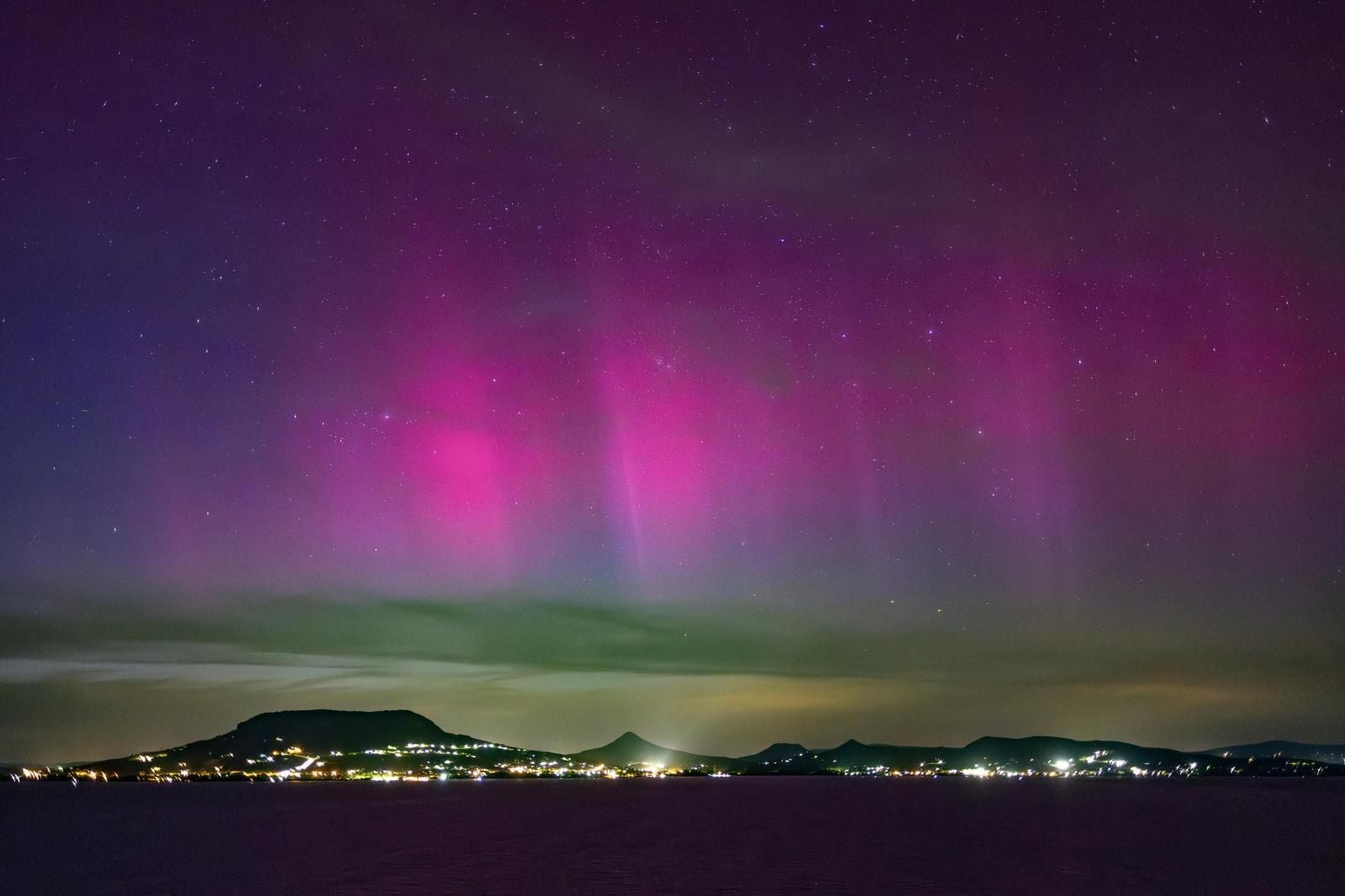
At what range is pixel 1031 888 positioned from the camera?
60188mm

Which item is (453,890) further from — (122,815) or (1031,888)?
(122,815)

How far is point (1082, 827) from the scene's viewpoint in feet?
384

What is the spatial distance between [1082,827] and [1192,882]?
54353 mm

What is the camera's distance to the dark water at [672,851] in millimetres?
62312

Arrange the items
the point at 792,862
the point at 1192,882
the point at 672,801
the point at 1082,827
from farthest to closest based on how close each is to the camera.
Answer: the point at 672,801
the point at 1082,827
the point at 792,862
the point at 1192,882

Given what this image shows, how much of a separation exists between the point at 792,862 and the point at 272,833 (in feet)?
184

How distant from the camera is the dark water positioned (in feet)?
204

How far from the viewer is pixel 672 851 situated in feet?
266

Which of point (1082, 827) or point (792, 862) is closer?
point (792, 862)

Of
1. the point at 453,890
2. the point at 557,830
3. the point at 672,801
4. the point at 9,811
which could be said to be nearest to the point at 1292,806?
the point at 672,801

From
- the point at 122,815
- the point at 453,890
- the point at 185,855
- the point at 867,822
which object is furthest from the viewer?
the point at 122,815

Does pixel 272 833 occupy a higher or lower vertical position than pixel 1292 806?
higher

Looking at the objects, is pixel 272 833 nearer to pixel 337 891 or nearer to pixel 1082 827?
pixel 337 891

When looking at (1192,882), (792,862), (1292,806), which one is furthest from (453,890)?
(1292,806)
